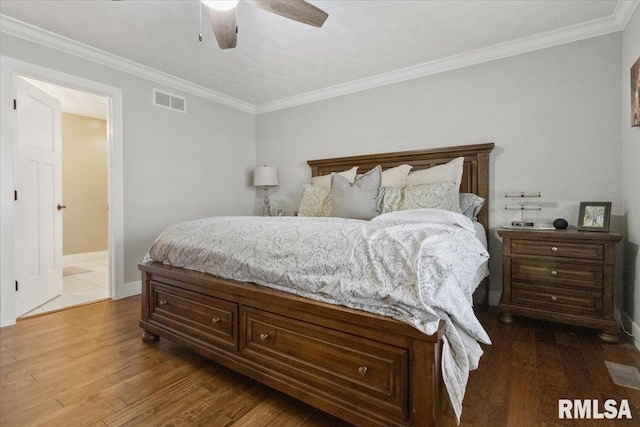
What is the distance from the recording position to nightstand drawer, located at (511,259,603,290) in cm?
217

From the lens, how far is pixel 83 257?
5445 millimetres

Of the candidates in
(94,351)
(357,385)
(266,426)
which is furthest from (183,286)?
(357,385)

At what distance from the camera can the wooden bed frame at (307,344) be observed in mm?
1150

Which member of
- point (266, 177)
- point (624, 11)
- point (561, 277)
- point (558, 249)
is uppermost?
point (624, 11)

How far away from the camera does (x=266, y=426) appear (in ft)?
4.41

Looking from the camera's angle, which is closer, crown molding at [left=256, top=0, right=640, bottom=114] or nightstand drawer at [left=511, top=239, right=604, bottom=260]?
nightstand drawer at [left=511, top=239, right=604, bottom=260]

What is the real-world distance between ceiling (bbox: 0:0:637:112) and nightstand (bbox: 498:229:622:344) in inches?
67.6

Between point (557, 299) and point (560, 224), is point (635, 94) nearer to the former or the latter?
point (560, 224)

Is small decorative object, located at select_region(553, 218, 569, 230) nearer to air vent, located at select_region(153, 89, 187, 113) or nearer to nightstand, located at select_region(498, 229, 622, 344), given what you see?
nightstand, located at select_region(498, 229, 622, 344)

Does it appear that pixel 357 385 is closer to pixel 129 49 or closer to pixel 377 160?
pixel 377 160

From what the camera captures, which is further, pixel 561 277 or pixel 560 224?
pixel 560 224

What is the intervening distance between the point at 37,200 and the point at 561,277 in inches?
183

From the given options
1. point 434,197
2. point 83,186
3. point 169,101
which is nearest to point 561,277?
point 434,197
